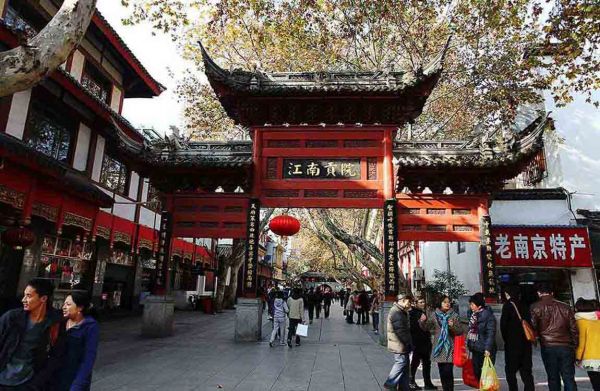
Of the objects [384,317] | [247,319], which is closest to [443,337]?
[384,317]

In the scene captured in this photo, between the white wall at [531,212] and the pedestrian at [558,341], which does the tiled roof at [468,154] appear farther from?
the pedestrian at [558,341]

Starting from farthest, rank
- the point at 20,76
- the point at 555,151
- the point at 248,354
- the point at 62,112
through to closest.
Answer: the point at 555,151
the point at 62,112
the point at 248,354
the point at 20,76

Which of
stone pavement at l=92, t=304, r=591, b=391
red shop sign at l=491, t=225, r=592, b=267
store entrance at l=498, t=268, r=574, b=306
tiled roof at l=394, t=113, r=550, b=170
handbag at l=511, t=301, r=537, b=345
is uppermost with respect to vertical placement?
tiled roof at l=394, t=113, r=550, b=170

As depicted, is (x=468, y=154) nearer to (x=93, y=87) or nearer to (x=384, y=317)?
(x=384, y=317)

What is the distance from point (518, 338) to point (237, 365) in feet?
16.3

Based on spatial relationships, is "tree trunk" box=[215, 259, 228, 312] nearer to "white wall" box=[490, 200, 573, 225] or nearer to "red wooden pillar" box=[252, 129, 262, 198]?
"red wooden pillar" box=[252, 129, 262, 198]

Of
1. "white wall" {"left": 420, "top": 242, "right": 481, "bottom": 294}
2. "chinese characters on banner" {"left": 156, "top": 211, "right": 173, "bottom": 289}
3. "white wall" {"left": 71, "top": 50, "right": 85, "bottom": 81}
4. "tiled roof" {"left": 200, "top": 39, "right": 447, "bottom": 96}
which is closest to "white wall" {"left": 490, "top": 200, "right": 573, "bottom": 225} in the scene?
"white wall" {"left": 420, "top": 242, "right": 481, "bottom": 294}

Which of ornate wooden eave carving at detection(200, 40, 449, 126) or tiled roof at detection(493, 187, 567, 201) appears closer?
ornate wooden eave carving at detection(200, 40, 449, 126)

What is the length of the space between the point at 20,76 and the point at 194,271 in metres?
18.9

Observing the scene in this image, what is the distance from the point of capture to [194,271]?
897 inches

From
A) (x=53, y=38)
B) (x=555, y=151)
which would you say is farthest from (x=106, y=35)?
(x=555, y=151)

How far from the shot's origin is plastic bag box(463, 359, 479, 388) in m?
6.11

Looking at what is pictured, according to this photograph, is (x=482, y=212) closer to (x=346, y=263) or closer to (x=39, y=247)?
(x=346, y=263)

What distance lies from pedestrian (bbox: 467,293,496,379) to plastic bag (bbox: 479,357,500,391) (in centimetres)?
17
